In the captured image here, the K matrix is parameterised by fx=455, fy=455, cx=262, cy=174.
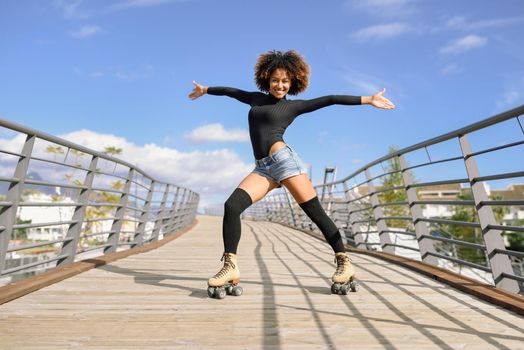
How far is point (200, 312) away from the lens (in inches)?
106

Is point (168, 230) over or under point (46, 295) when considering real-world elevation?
over

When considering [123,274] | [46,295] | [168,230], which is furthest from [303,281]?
[168,230]

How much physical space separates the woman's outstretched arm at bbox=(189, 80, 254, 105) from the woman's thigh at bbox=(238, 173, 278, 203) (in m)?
0.62

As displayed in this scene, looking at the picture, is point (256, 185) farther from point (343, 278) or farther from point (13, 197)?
point (13, 197)

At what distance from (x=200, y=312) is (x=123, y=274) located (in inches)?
69.6

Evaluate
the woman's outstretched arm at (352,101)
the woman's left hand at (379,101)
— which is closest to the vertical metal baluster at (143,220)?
the woman's outstretched arm at (352,101)

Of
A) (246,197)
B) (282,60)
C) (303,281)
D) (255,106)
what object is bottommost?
(303,281)

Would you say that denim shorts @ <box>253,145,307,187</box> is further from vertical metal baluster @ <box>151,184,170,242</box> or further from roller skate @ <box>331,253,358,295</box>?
vertical metal baluster @ <box>151,184,170,242</box>

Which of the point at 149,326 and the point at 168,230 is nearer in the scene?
the point at 149,326

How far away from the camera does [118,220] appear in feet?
20.6

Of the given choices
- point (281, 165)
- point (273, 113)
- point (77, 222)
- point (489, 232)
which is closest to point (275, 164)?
point (281, 165)

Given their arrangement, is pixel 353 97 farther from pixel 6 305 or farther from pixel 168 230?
pixel 168 230

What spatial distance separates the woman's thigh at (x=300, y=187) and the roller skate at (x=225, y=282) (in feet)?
2.08

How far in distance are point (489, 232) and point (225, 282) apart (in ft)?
6.99
